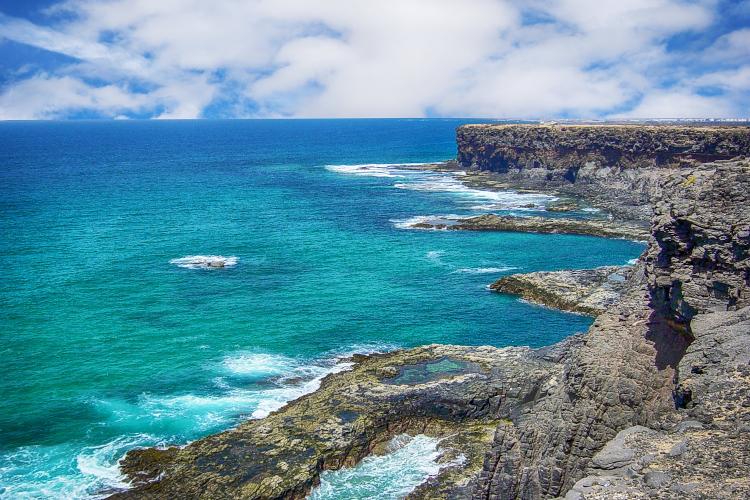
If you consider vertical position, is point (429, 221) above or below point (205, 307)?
above

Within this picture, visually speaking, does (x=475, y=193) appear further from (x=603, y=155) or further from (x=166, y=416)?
(x=166, y=416)

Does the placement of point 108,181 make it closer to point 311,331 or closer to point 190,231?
point 190,231

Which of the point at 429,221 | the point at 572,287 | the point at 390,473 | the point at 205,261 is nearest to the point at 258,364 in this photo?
the point at 390,473

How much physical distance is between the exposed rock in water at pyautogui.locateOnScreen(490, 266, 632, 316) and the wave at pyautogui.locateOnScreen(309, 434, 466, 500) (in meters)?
30.6

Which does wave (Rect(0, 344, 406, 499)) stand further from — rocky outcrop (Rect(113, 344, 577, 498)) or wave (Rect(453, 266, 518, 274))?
wave (Rect(453, 266, 518, 274))

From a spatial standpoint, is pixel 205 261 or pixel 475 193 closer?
pixel 205 261

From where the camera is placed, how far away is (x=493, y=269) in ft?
271

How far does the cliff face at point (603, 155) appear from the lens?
123312 mm

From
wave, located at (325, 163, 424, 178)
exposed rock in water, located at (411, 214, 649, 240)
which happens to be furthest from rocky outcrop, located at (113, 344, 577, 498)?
wave, located at (325, 163, 424, 178)

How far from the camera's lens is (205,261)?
8556 cm

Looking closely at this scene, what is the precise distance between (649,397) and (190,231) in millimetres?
86834

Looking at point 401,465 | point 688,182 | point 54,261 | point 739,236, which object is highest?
point 688,182

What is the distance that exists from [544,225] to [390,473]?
240 ft

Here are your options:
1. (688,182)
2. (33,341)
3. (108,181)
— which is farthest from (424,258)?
(108,181)
